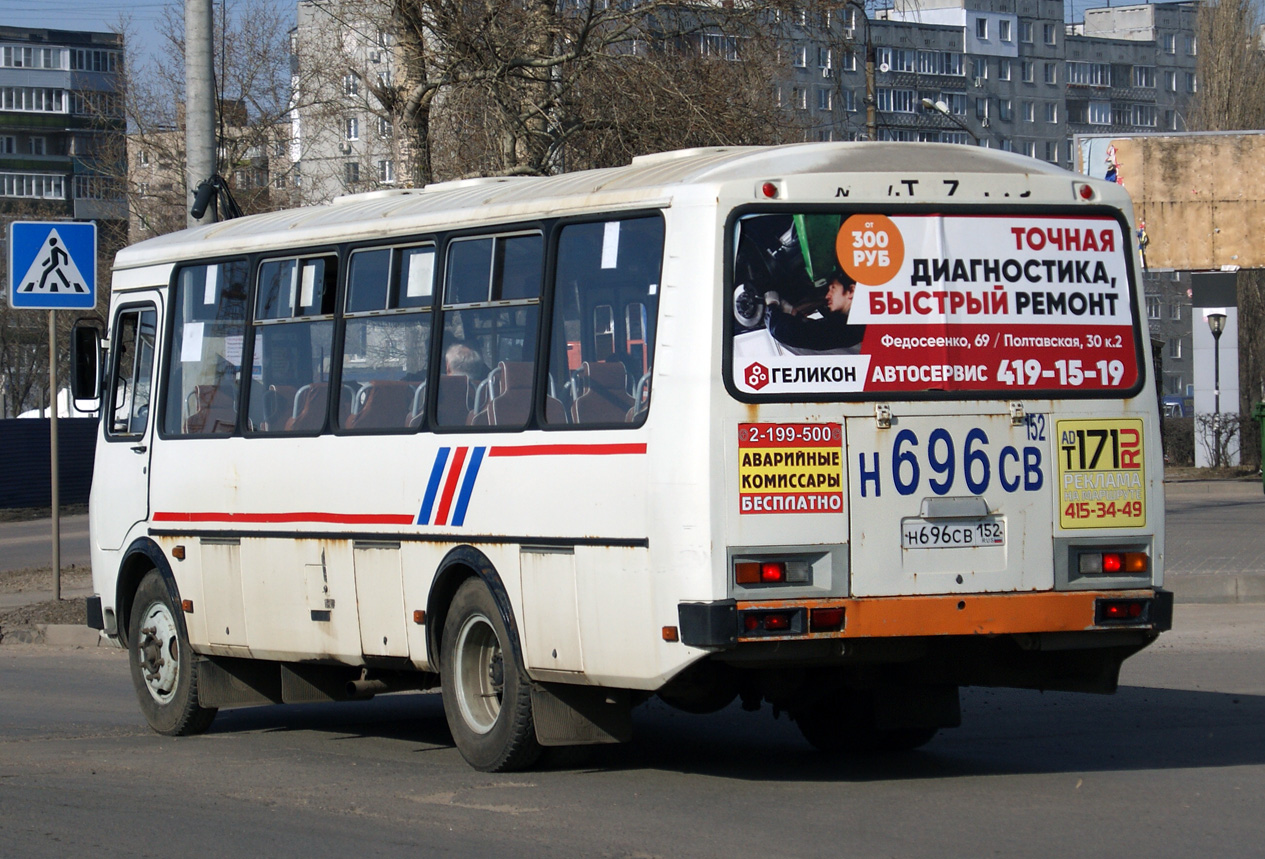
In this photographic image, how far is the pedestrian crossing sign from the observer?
52.7 ft

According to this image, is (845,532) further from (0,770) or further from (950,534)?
(0,770)

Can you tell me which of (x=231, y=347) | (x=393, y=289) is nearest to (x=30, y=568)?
(x=231, y=347)

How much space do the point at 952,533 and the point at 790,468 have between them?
0.75 metres

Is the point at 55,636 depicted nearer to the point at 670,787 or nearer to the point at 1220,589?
the point at 670,787

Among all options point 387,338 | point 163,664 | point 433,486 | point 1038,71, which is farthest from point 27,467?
point 1038,71

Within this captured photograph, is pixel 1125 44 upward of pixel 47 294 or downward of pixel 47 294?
upward

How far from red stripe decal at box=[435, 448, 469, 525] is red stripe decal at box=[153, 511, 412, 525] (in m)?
0.27

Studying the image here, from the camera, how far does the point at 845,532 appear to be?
753 centimetres

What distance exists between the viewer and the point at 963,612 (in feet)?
25.0

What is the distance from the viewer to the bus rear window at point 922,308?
762 centimetres

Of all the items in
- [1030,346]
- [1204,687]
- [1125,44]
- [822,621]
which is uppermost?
[1125,44]

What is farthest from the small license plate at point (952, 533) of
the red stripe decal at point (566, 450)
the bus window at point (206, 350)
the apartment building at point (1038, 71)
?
the apartment building at point (1038, 71)

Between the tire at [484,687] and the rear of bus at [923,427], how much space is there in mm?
784

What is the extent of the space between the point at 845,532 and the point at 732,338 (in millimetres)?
899
